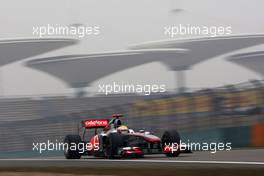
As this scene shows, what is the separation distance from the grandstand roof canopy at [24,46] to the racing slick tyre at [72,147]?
331 cm

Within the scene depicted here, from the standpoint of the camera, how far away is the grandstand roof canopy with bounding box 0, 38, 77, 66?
18953mm

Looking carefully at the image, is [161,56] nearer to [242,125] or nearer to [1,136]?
[242,125]

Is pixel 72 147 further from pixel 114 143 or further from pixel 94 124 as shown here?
pixel 114 143

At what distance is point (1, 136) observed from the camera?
18.7 m

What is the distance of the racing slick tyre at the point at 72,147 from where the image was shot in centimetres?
1653

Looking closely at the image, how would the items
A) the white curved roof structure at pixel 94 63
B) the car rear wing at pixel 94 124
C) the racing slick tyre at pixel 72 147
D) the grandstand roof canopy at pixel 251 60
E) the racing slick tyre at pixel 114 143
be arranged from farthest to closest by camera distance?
the white curved roof structure at pixel 94 63, the grandstand roof canopy at pixel 251 60, the car rear wing at pixel 94 124, the racing slick tyre at pixel 72 147, the racing slick tyre at pixel 114 143

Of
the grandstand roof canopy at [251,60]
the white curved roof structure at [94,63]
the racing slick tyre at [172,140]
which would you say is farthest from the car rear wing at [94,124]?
the grandstand roof canopy at [251,60]

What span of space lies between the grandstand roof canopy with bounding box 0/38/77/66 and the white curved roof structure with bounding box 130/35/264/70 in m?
2.09

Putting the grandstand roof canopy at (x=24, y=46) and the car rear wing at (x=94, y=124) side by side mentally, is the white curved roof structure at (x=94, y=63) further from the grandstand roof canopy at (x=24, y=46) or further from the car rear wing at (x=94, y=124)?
the car rear wing at (x=94, y=124)

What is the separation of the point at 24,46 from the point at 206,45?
5.26 meters

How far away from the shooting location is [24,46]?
19.3 m

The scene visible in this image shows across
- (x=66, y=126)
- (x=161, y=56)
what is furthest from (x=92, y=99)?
(x=161, y=56)

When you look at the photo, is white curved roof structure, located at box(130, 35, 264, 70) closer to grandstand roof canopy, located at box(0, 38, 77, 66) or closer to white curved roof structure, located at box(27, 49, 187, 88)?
white curved roof structure, located at box(27, 49, 187, 88)

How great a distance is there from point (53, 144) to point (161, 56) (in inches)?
157
